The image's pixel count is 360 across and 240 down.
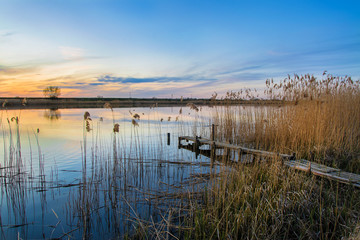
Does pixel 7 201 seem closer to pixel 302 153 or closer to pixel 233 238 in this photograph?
pixel 233 238

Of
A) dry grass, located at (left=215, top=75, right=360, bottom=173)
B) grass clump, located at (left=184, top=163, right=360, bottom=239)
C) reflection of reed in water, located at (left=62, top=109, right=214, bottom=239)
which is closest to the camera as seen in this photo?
grass clump, located at (left=184, top=163, right=360, bottom=239)

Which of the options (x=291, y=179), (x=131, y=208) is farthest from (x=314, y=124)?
(x=131, y=208)

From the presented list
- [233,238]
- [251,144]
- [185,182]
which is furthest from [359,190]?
[251,144]

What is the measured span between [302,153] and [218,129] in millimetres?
4820

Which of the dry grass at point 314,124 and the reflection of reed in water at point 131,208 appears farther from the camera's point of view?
the dry grass at point 314,124

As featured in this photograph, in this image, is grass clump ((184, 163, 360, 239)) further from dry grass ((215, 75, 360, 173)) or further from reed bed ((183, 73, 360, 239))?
dry grass ((215, 75, 360, 173))

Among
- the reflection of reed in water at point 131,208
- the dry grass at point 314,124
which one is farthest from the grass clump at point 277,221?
the dry grass at point 314,124

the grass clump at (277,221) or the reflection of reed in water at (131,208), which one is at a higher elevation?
the grass clump at (277,221)

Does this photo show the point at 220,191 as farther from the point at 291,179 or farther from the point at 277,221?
the point at 291,179

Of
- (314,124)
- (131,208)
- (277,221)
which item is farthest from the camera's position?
(314,124)

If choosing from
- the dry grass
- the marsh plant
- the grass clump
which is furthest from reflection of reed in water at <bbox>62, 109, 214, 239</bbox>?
the dry grass

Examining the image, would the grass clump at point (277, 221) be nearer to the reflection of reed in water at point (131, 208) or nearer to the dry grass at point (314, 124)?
the reflection of reed in water at point (131, 208)

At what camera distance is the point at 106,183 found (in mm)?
5562

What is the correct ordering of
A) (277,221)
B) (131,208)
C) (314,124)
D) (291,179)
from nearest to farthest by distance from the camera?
(277,221)
(131,208)
(291,179)
(314,124)
